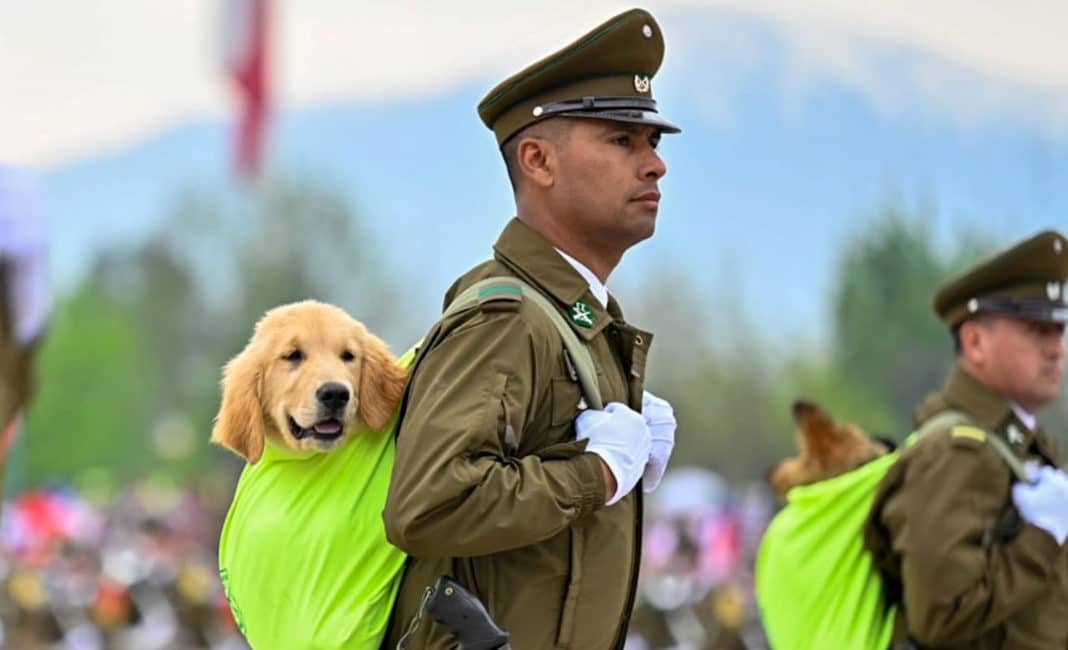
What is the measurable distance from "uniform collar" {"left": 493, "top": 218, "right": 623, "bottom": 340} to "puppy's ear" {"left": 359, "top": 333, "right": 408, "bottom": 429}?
0.32m

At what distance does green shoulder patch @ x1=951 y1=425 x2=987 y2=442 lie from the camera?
6.11 meters

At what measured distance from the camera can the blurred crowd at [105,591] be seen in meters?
23.7

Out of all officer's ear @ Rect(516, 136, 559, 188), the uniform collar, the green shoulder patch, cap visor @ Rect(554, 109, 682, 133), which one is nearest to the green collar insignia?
the uniform collar

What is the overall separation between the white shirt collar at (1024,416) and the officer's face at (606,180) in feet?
7.61

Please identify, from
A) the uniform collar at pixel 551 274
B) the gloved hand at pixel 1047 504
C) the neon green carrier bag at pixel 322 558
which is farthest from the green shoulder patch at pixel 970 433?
the neon green carrier bag at pixel 322 558

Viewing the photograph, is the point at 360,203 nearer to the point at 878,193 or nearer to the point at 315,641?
the point at 878,193

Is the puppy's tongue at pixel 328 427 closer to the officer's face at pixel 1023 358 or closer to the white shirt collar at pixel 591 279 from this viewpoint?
the white shirt collar at pixel 591 279

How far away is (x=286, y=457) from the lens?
432cm

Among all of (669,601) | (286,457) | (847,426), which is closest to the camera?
(286,457)

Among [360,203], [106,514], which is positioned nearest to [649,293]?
[360,203]

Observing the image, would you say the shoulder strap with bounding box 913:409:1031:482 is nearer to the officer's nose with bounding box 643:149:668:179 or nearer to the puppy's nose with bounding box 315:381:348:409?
the officer's nose with bounding box 643:149:668:179

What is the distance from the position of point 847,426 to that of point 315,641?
10.5 ft

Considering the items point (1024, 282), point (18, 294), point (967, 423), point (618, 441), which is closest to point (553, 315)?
point (618, 441)

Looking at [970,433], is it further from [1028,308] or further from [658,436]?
[658,436]
